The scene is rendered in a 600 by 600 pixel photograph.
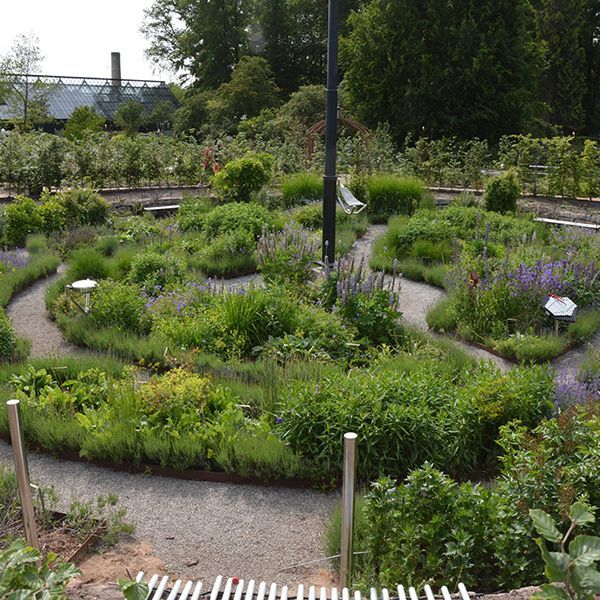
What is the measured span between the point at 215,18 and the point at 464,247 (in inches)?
1167

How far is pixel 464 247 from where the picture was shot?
8.78 metres

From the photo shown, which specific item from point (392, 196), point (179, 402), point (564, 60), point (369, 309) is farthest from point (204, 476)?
point (564, 60)

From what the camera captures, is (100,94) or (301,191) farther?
(100,94)

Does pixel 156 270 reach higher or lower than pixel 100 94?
lower

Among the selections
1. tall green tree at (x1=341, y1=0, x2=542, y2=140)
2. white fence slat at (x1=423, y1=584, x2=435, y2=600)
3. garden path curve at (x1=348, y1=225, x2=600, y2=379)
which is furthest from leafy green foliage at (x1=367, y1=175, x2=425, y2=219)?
tall green tree at (x1=341, y1=0, x2=542, y2=140)

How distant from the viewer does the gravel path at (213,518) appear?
11.6ft

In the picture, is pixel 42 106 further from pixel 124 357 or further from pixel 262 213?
pixel 124 357

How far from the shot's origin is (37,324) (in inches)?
291

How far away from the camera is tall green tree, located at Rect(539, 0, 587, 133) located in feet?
101

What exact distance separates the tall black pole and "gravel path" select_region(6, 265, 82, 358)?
9.35 ft

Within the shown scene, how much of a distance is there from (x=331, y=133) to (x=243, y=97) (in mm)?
20955

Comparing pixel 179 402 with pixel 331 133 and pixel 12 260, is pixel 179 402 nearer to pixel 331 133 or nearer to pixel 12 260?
pixel 331 133

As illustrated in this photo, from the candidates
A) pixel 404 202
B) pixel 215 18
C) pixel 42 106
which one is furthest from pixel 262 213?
pixel 215 18

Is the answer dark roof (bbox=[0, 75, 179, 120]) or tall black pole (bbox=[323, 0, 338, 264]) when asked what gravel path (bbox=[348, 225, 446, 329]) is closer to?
tall black pole (bbox=[323, 0, 338, 264])
